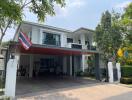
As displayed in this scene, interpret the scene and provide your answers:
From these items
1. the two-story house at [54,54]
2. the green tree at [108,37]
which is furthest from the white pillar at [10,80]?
the green tree at [108,37]

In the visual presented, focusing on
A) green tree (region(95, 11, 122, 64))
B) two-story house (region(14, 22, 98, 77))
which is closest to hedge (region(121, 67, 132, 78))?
green tree (region(95, 11, 122, 64))

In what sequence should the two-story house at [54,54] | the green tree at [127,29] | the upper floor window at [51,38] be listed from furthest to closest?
the green tree at [127,29] → the upper floor window at [51,38] → the two-story house at [54,54]

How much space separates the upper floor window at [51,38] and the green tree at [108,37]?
5.74 m

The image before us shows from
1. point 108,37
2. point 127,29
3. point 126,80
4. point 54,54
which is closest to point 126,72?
point 126,80

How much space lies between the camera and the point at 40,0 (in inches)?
433

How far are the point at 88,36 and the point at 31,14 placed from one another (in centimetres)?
1702

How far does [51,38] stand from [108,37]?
26.4 feet

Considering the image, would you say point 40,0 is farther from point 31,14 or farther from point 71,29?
point 71,29

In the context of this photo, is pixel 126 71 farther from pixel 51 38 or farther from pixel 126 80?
pixel 51 38

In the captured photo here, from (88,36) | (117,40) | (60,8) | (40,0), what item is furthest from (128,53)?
(40,0)

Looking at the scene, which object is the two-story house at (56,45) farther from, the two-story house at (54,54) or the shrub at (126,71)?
the shrub at (126,71)

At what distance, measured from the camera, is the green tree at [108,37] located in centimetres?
2184

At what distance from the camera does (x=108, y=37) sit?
21.9 meters

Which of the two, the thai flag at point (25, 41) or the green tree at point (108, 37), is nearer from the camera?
the thai flag at point (25, 41)
